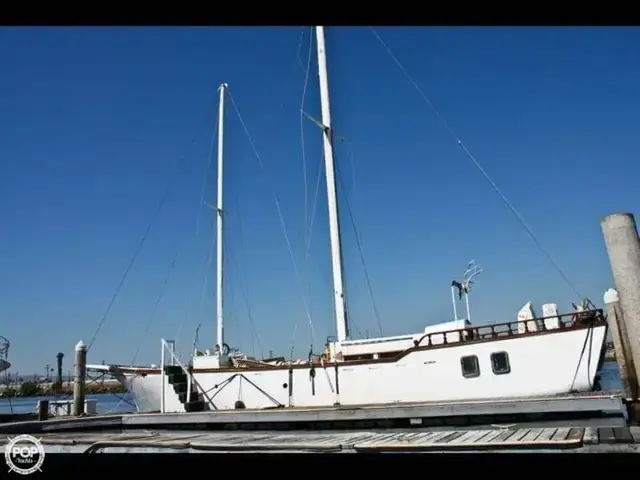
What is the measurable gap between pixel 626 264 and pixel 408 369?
1050 cm

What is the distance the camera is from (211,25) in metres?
2.68

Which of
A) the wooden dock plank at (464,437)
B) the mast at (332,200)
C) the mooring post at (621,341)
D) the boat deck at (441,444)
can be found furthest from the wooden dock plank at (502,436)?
the mast at (332,200)

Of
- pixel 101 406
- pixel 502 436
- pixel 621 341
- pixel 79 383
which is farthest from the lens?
pixel 101 406

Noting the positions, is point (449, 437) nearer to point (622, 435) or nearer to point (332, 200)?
point (622, 435)

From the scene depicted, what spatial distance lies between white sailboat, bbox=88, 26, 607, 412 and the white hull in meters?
0.03

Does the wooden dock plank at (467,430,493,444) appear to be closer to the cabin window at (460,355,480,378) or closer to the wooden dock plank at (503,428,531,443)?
the wooden dock plank at (503,428,531,443)

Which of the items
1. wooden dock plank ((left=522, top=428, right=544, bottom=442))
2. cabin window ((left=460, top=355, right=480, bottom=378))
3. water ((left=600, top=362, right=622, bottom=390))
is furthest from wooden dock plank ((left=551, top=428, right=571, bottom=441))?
cabin window ((left=460, top=355, right=480, bottom=378))

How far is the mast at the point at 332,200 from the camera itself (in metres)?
22.0

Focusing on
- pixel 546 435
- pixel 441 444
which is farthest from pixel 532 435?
pixel 441 444

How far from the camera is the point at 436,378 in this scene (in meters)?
17.5

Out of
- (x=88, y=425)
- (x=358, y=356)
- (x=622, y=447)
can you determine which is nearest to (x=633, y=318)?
(x=622, y=447)
